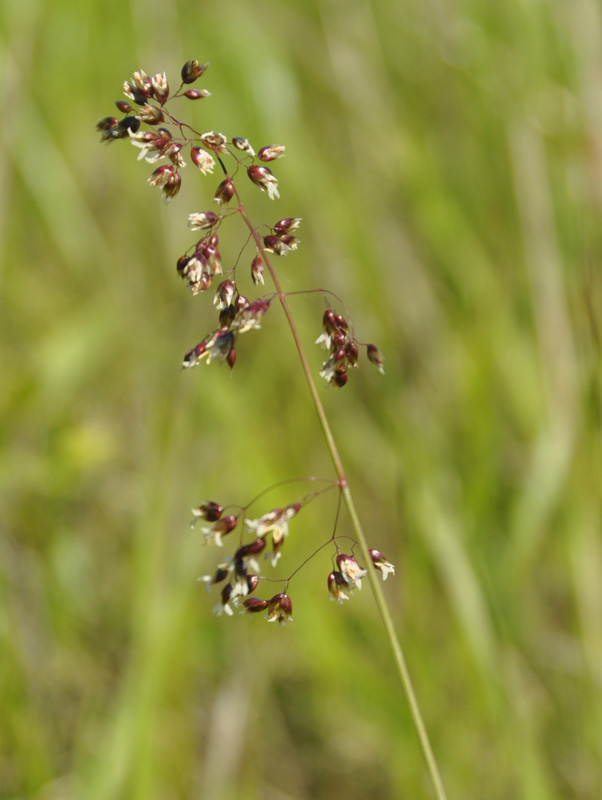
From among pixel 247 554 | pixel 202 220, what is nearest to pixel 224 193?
pixel 202 220

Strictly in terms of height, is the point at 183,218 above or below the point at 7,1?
below

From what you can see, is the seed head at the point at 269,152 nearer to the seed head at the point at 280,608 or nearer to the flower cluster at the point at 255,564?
the flower cluster at the point at 255,564

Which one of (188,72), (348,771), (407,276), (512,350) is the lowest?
(348,771)

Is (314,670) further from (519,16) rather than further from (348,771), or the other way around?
(519,16)

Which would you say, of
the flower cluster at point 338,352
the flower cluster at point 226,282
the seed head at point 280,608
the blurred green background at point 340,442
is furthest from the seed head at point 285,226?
the blurred green background at point 340,442

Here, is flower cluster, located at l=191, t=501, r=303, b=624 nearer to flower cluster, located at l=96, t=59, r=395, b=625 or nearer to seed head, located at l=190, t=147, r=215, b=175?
flower cluster, located at l=96, t=59, r=395, b=625

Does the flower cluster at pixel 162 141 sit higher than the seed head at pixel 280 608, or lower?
higher

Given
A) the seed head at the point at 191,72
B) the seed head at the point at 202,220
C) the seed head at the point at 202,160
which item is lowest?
the seed head at the point at 202,220

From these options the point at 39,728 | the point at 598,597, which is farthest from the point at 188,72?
the point at 598,597
